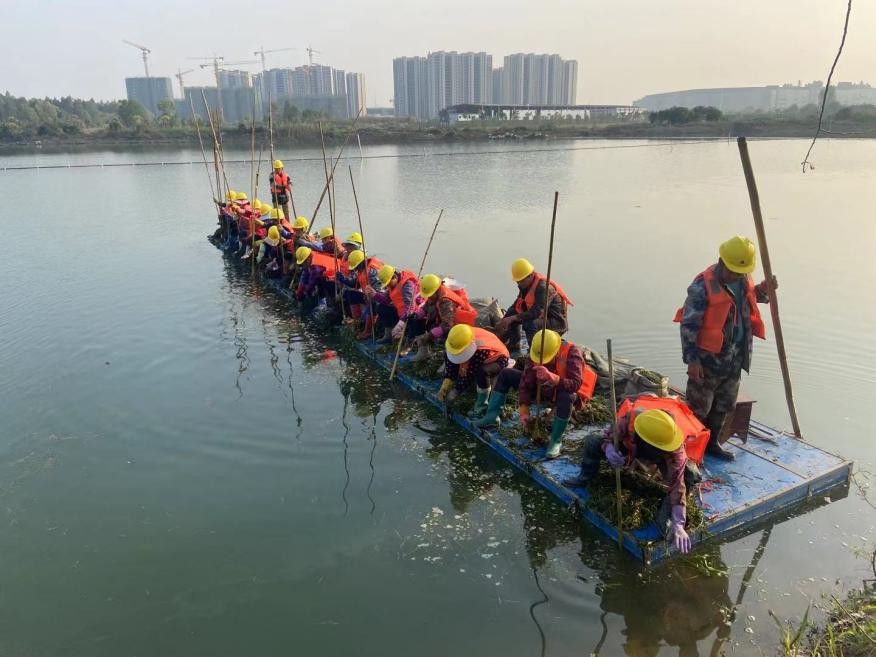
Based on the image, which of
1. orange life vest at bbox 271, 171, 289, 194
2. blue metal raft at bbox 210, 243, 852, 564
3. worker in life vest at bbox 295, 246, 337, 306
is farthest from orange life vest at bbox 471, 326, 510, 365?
orange life vest at bbox 271, 171, 289, 194

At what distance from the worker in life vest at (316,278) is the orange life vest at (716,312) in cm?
586

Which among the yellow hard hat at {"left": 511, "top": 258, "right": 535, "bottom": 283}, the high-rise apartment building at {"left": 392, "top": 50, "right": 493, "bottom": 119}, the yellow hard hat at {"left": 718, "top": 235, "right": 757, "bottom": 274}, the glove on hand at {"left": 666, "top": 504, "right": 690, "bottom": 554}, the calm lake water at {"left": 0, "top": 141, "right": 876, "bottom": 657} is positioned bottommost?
the calm lake water at {"left": 0, "top": 141, "right": 876, "bottom": 657}

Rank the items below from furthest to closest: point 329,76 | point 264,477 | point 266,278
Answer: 1. point 329,76
2. point 266,278
3. point 264,477

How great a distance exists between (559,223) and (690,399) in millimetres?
11910

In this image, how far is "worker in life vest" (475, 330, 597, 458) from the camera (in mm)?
4934

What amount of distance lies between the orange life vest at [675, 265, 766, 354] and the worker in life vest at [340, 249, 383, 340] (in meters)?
4.77

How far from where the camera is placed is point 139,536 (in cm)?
477

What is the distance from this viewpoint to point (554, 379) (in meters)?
4.96

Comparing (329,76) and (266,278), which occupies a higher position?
(329,76)

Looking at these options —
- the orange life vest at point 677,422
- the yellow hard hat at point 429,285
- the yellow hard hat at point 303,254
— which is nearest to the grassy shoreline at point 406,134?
the yellow hard hat at point 303,254

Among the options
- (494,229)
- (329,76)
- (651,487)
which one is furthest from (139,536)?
(329,76)

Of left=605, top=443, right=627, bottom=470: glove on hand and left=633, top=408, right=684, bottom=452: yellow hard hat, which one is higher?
left=633, top=408, right=684, bottom=452: yellow hard hat

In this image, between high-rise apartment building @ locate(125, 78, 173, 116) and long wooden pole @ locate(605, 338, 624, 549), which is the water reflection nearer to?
long wooden pole @ locate(605, 338, 624, 549)

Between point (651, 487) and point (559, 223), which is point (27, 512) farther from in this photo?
point (559, 223)
